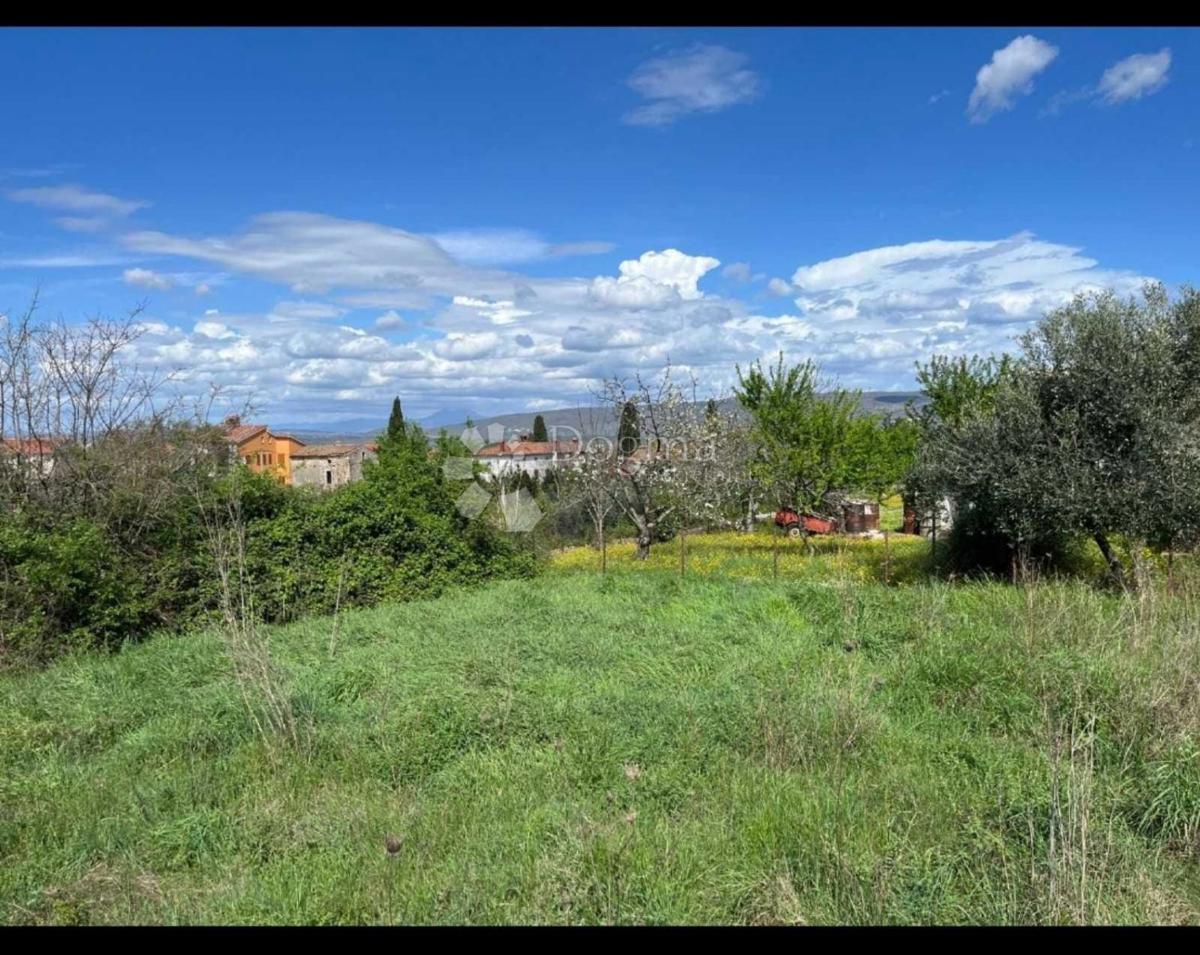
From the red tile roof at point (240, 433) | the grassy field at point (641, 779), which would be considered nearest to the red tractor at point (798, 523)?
the red tile roof at point (240, 433)

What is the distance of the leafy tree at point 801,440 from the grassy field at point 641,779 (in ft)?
35.4

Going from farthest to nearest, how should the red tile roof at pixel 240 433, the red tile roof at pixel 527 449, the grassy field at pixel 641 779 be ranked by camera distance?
the red tile roof at pixel 527 449
the red tile roof at pixel 240 433
the grassy field at pixel 641 779

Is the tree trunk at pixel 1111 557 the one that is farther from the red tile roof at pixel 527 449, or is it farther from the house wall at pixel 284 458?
the house wall at pixel 284 458

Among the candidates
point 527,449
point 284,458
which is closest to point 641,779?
point 284,458

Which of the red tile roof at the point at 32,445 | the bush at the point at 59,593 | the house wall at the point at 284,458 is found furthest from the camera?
the house wall at the point at 284,458

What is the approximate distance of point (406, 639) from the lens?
6672mm

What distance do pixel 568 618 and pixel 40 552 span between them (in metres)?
4.91

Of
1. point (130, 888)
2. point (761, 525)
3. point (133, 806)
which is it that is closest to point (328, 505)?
point (133, 806)

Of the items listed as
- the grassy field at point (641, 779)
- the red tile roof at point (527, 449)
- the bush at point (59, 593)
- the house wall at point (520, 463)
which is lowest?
the grassy field at point (641, 779)

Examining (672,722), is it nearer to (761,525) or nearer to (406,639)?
(406,639)

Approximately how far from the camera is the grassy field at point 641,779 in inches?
102

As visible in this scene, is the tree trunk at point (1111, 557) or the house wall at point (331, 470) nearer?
the tree trunk at point (1111, 557)

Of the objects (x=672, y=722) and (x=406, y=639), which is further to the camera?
(x=406, y=639)

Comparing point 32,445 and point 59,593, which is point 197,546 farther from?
point 32,445
